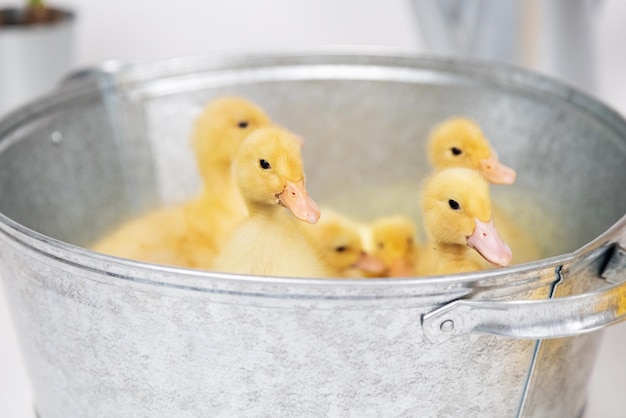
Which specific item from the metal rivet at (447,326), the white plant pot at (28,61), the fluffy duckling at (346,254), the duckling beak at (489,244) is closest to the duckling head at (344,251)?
the fluffy duckling at (346,254)

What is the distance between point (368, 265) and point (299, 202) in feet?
0.71

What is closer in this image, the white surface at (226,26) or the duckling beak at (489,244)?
the duckling beak at (489,244)

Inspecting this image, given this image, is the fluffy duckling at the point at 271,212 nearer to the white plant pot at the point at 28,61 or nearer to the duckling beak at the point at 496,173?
the duckling beak at the point at 496,173

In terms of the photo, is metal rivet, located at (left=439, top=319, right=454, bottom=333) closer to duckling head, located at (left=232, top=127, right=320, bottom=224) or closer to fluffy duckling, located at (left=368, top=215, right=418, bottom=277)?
duckling head, located at (left=232, top=127, right=320, bottom=224)

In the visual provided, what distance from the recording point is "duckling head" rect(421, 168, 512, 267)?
0.69 m

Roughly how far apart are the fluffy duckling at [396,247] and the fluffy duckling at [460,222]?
135 mm

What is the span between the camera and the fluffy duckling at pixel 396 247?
928 millimetres

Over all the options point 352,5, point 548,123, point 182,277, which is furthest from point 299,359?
point 352,5

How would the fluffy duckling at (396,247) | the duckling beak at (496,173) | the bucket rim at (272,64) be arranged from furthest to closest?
the fluffy duckling at (396,247) < the duckling beak at (496,173) < the bucket rim at (272,64)

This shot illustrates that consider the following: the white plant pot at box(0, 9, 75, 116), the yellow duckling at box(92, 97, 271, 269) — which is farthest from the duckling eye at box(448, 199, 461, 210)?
the white plant pot at box(0, 9, 75, 116)

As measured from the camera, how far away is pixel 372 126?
3.83ft

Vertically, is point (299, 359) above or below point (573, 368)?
below

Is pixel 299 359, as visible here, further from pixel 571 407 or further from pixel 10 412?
pixel 10 412

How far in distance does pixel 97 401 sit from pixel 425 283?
277 millimetres
